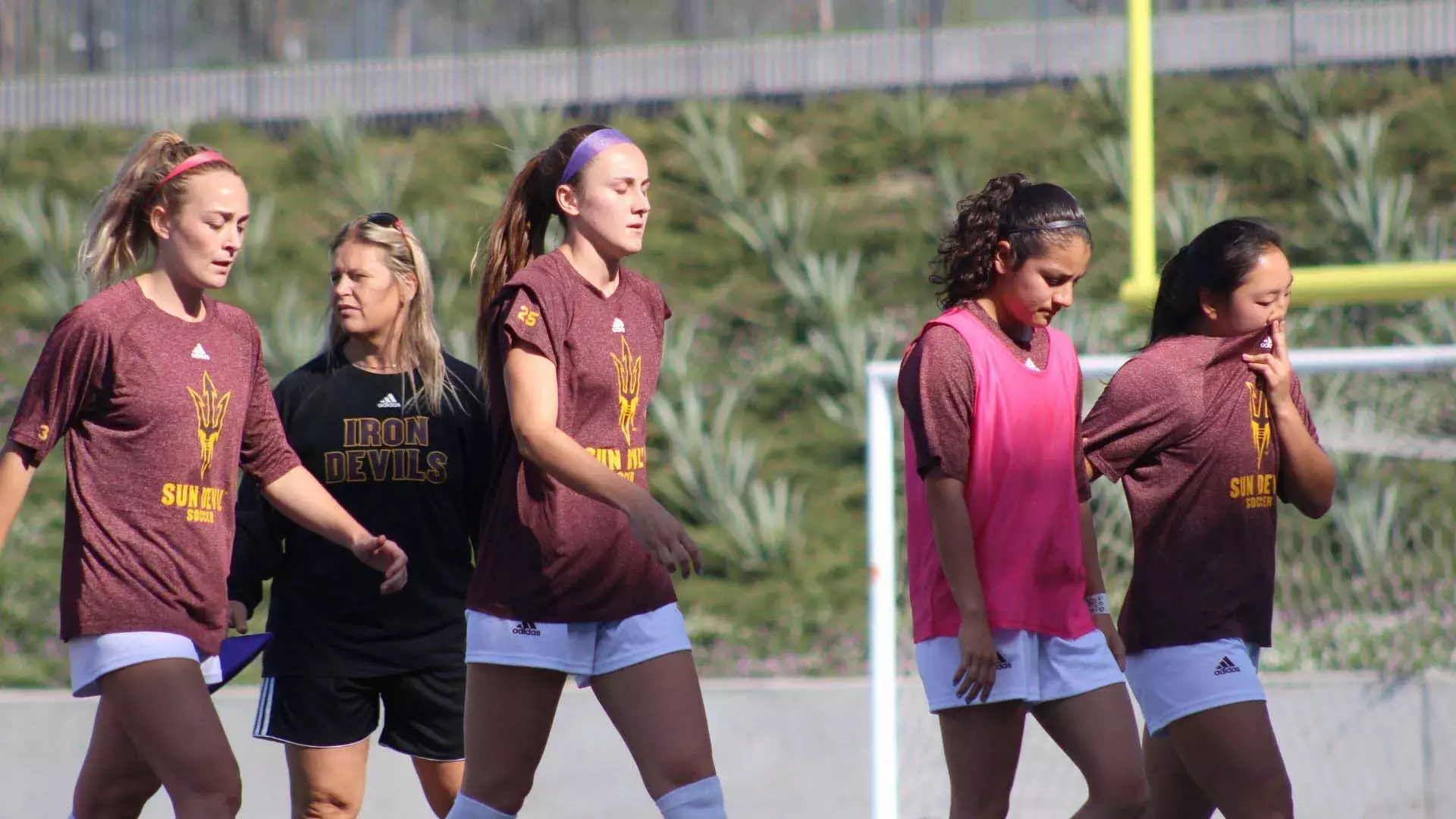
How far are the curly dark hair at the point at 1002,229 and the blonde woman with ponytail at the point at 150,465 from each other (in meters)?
1.44

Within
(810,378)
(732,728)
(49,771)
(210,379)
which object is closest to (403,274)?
(210,379)

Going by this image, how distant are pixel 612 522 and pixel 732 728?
10.2ft

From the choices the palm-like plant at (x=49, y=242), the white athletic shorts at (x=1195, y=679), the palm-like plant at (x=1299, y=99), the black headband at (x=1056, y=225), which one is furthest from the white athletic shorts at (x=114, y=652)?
the palm-like plant at (x=1299, y=99)

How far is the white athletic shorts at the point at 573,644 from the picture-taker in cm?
311

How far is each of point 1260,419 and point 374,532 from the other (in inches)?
81.7

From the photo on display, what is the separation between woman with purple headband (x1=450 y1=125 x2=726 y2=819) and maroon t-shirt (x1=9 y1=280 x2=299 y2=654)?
1.81 ft

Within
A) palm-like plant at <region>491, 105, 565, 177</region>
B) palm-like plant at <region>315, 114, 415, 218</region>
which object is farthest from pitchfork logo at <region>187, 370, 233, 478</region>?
palm-like plant at <region>491, 105, 565, 177</region>

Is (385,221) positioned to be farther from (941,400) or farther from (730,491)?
(730,491)

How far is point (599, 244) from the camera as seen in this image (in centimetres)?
326

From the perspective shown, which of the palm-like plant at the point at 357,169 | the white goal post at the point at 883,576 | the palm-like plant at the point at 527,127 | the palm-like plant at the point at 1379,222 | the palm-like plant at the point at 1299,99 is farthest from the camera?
the palm-like plant at the point at 527,127

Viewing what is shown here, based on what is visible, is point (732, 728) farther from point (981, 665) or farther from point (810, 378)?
point (810, 378)

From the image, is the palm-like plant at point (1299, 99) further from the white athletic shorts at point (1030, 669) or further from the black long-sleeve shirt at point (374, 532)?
the white athletic shorts at point (1030, 669)

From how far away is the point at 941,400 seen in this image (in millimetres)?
3107

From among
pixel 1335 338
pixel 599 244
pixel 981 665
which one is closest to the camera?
pixel 981 665
